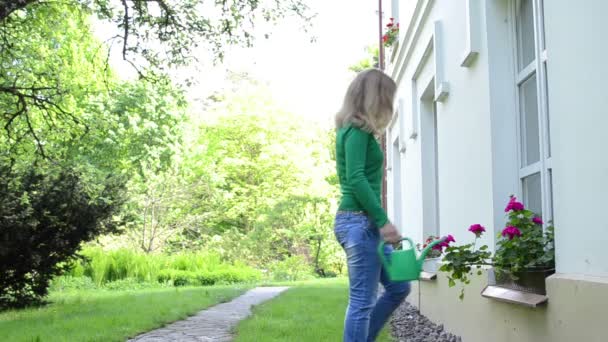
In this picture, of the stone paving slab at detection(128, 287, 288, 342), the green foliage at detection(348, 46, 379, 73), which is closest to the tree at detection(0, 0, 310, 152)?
the stone paving slab at detection(128, 287, 288, 342)

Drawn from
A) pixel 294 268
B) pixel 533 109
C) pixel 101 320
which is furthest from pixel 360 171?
pixel 294 268

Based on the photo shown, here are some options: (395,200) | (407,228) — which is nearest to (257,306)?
(407,228)

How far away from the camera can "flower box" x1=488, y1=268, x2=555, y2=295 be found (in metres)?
3.04

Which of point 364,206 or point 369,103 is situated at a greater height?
point 369,103

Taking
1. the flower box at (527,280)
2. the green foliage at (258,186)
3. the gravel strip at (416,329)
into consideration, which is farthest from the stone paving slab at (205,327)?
the green foliage at (258,186)

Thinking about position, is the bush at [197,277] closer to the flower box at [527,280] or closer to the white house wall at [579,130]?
the flower box at [527,280]

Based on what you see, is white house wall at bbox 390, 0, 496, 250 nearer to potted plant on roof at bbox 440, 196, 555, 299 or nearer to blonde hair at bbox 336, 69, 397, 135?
potted plant on roof at bbox 440, 196, 555, 299

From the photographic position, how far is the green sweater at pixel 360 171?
9.51 feet

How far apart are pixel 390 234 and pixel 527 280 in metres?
0.85

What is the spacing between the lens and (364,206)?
291cm

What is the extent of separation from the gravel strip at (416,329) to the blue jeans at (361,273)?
2246 millimetres

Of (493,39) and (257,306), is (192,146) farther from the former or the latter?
(493,39)

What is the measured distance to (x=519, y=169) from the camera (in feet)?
12.9

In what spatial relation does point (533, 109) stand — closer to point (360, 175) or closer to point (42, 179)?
point (360, 175)
